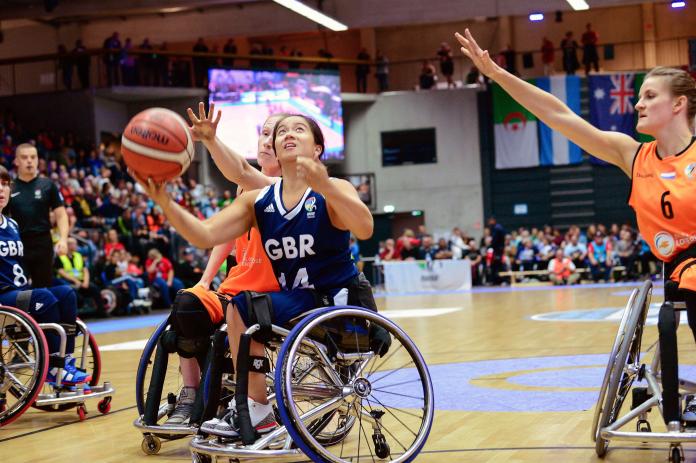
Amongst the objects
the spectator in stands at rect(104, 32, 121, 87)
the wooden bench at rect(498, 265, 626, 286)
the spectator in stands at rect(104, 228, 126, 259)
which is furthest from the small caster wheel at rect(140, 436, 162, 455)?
the spectator in stands at rect(104, 32, 121, 87)

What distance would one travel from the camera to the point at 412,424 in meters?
4.81

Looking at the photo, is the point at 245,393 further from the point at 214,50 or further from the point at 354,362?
the point at 214,50

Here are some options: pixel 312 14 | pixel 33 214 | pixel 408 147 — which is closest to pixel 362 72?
pixel 408 147

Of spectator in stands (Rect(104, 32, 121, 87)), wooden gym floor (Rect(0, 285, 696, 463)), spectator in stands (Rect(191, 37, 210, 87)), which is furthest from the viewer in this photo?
spectator in stands (Rect(191, 37, 210, 87))

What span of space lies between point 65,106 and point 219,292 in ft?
67.1

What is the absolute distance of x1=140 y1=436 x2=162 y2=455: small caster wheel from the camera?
4.41 m

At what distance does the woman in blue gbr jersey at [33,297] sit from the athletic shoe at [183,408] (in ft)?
4.76

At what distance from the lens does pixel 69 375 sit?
5.71m

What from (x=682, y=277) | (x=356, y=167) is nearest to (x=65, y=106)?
(x=356, y=167)

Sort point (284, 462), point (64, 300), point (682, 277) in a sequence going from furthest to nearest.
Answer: point (64, 300) < point (284, 462) < point (682, 277)

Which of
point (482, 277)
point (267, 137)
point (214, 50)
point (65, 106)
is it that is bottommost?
point (482, 277)

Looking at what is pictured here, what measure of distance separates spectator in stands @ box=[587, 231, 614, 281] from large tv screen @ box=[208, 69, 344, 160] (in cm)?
717

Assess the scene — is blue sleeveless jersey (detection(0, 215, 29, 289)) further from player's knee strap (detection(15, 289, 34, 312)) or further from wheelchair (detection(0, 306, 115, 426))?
wheelchair (detection(0, 306, 115, 426))

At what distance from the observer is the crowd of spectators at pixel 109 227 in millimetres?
15781
